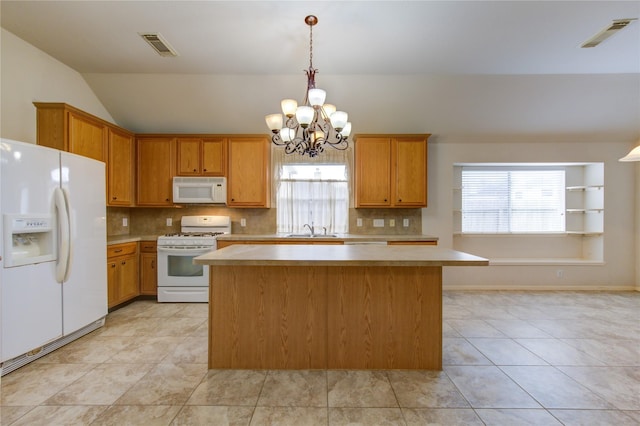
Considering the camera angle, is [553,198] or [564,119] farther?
[553,198]

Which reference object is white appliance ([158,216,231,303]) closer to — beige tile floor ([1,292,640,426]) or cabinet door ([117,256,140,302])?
cabinet door ([117,256,140,302])

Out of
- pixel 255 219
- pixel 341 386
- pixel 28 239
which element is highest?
pixel 255 219

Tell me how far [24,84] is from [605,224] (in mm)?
8193

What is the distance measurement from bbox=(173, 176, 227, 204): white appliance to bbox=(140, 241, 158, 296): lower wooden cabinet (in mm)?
769

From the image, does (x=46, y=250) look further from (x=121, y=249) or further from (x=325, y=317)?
(x=325, y=317)

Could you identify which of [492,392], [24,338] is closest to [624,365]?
[492,392]

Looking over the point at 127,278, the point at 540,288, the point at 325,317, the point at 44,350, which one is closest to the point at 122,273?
the point at 127,278

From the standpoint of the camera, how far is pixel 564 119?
14.3 ft

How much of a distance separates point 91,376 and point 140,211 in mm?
3062

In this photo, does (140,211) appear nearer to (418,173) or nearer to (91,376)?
(91,376)

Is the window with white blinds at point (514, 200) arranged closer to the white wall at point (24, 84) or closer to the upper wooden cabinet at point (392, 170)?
the upper wooden cabinet at point (392, 170)

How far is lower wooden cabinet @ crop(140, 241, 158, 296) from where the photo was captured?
4227mm

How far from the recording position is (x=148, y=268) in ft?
13.9

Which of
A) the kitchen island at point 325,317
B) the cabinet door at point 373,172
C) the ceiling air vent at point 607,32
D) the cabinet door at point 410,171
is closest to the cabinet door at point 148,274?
the kitchen island at point 325,317
